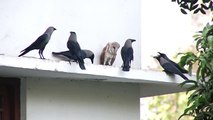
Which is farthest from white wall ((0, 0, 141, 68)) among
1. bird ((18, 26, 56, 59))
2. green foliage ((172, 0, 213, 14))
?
green foliage ((172, 0, 213, 14))

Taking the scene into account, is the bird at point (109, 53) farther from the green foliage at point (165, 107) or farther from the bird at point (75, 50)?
the green foliage at point (165, 107)

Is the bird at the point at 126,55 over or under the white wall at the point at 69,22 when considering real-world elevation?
under

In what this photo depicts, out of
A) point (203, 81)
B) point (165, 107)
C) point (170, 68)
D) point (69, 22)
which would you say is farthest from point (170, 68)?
point (165, 107)

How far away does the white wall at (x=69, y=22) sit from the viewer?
4.73 meters

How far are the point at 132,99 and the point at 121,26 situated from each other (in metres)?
0.78

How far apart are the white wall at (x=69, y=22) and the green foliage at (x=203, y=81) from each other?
1.41 metres

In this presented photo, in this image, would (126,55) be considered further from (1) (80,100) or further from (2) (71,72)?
(2) (71,72)

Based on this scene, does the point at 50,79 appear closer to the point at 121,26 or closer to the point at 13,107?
the point at 13,107

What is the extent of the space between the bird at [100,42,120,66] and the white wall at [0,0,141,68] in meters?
0.07

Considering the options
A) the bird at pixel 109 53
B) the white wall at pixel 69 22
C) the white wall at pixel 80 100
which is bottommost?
the white wall at pixel 80 100

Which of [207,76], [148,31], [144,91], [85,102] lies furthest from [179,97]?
[207,76]

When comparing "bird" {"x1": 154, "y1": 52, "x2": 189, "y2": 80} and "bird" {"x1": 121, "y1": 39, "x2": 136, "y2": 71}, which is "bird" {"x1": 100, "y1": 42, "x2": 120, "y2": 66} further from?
"bird" {"x1": 154, "y1": 52, "x2": 189, "y2": 80}

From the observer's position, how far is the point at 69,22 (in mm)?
5242

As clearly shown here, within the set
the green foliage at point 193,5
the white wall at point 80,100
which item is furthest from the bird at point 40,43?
the green foliage at point 193,5
